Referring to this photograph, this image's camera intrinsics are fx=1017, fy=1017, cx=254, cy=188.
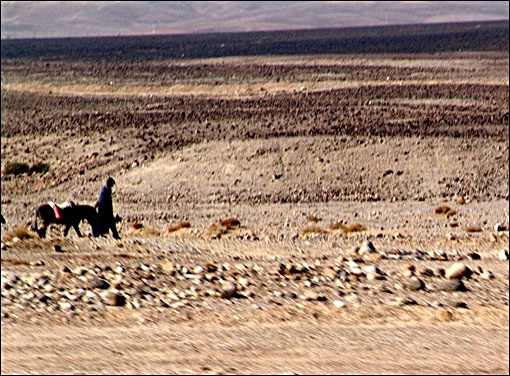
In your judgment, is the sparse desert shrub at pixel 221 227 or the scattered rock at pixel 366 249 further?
the sparse desert shrub at pixel 221 227

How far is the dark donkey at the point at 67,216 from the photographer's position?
1318 centimetres

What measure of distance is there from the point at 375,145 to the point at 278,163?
10.2 feet

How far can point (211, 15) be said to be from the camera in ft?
599

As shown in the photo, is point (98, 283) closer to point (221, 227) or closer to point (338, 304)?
point (338, 304)

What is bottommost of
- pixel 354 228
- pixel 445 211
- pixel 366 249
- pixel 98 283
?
pixel 445 211

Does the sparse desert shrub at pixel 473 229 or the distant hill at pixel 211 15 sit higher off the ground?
the distant hill at pixel 211 15

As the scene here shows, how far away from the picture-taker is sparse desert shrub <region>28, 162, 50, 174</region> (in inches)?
942

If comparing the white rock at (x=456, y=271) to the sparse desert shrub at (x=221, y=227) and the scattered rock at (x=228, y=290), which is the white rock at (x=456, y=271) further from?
the sparse desert shrub at (x=221, y=227)

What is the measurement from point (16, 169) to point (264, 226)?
875cm

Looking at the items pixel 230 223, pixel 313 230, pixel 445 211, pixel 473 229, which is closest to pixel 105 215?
pixel 313 230

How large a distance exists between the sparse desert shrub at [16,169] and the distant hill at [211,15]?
129989 mm

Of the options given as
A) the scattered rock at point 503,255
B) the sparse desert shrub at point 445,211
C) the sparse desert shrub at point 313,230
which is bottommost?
the sparse desert shrub at point 445,211

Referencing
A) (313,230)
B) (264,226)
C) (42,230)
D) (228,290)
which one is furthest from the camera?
(264,226)

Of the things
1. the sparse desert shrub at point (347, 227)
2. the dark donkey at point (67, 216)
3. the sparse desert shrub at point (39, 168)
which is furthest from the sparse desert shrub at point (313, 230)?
the sparse desert shrub at point (39, 168)
